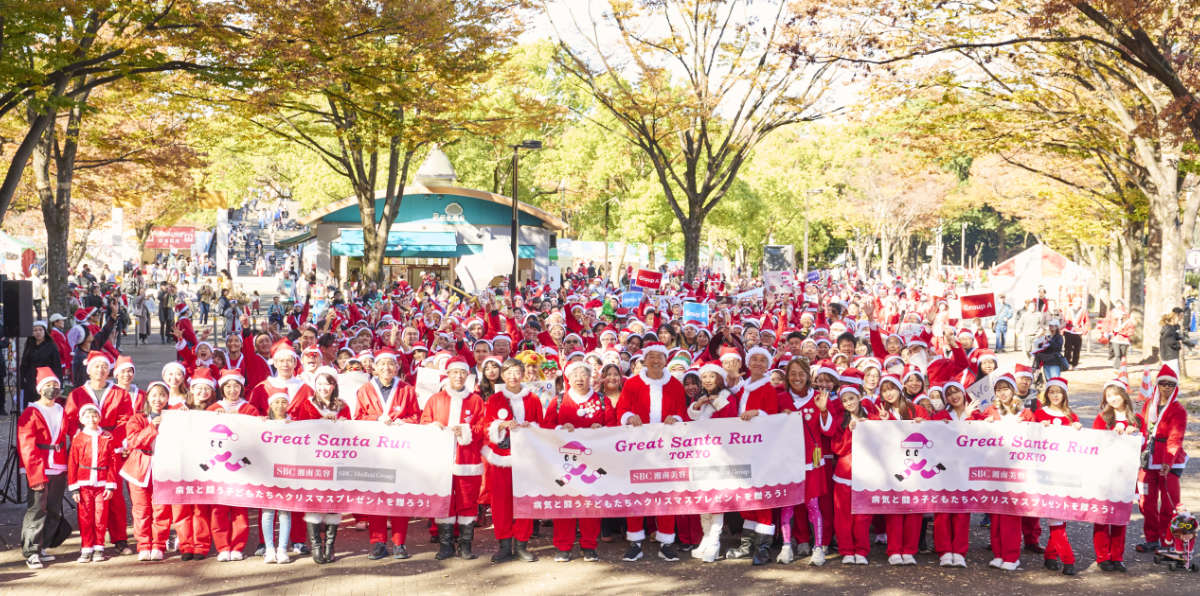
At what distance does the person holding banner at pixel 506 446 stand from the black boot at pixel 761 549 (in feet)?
5.82

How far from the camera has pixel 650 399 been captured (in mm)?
8961

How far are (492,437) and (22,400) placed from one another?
970cm

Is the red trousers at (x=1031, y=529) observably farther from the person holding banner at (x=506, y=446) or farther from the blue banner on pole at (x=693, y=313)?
the blue banner on pole at (x=693, y=313)

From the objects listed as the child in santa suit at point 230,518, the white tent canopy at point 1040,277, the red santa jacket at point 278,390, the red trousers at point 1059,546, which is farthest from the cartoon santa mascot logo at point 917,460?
the white tent canopy at point 1040,277

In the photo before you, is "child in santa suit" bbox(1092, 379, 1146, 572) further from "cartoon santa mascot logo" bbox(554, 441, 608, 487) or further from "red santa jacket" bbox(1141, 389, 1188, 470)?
"cartoon santa mascot logo" bbox(554, 441, 608, 487)

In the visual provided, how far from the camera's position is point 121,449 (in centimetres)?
857

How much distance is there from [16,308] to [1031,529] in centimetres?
1176

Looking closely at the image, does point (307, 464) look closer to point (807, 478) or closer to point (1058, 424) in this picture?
point (807, 478)

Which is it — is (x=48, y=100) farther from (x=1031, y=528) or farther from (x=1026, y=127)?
(x=1026, y=127)

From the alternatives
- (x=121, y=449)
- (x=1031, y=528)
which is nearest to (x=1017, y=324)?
(x=1031, y=528)

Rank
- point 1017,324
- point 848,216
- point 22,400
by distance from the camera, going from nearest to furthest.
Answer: point 22,400
point 1017,324
point 848,216

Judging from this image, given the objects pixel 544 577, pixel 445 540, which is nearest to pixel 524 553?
pixel 544 577

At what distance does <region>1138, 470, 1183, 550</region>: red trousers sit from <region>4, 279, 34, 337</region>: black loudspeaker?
12.4 metres

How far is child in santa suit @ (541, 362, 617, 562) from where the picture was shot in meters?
8.77
